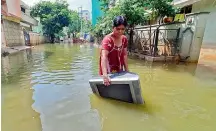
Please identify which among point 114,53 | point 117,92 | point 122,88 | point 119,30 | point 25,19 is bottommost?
point 117,92

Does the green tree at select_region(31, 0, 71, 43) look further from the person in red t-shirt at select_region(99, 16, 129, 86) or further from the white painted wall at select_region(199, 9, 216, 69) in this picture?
the person in red t-shirt at select_region(99, 16, 129, 86)

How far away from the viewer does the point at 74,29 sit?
59781 mm

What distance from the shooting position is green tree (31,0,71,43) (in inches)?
1667

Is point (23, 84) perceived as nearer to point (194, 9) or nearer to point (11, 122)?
point (11, 122)

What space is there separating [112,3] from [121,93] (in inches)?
504

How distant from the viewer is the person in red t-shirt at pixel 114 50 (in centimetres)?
359

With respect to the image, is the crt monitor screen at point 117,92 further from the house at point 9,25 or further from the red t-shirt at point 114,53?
the house at point 9,25

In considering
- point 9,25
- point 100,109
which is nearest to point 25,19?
point 9,25

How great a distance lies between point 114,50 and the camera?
386 centimetres

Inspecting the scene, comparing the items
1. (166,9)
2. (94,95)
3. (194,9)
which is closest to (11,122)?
(94,95)

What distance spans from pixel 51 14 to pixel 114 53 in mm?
42184

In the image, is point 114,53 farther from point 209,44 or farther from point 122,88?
point 209,44

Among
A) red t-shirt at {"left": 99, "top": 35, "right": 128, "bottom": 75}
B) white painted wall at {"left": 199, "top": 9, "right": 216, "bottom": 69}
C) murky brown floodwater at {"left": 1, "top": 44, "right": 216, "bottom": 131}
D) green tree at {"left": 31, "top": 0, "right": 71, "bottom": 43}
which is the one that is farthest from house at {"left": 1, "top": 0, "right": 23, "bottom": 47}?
green tree at {"left": 31, "top": 0, "right": 71, "bottom": 43}

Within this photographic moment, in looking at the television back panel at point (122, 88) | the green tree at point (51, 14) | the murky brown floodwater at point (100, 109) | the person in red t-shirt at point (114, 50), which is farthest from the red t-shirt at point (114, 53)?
the green tree at point (51, 14)
